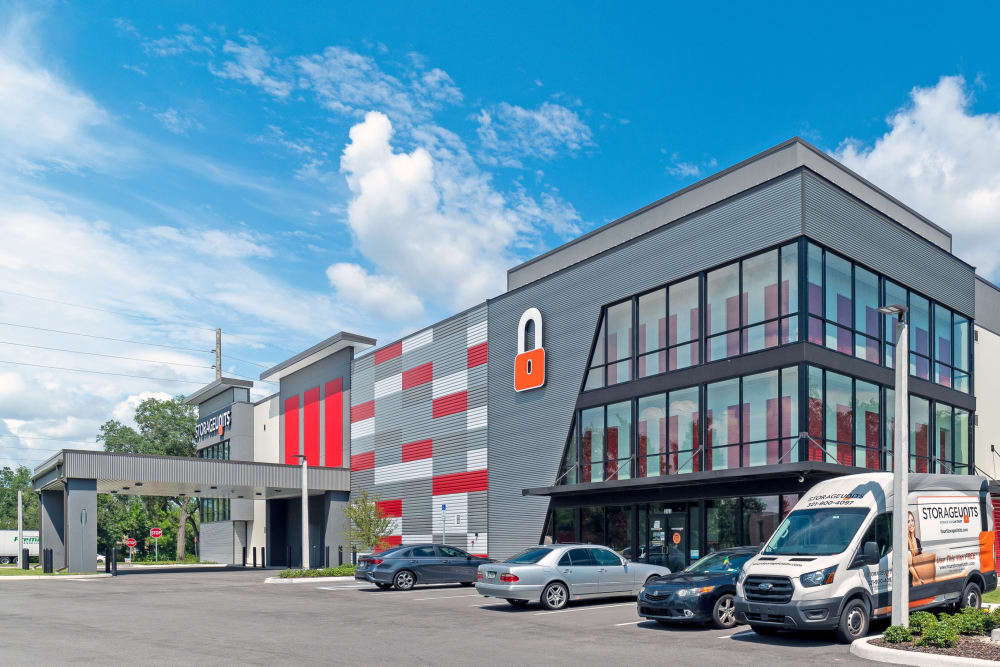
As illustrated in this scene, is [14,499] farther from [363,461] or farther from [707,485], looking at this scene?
[707,485]

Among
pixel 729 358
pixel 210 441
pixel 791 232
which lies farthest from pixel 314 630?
pixel 210 441

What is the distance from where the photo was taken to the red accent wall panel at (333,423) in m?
48.7

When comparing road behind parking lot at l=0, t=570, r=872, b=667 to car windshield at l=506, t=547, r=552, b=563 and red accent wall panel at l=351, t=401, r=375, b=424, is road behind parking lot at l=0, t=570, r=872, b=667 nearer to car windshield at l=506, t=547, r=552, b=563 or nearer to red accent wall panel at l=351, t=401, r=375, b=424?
car windshield at l=506, t=547, r=552, b=563

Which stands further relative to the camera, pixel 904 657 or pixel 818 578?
pixel 818 578

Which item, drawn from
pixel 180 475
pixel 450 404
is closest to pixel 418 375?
pixel 450 404

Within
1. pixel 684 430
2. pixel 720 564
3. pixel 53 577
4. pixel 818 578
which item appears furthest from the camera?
pixel 53 577

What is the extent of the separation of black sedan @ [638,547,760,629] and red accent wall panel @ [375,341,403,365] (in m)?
27.9

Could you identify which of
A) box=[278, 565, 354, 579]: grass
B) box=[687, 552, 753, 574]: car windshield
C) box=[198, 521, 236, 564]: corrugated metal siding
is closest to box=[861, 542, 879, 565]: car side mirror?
box=[687, 552, 753, 574]: car windshield

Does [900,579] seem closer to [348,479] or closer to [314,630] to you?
[314,630]

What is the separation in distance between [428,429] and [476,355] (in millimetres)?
5207

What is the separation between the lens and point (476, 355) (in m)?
37.3

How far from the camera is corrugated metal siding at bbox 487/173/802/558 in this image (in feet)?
84.4

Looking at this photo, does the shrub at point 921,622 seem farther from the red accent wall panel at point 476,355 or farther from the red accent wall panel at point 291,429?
the red accent wall panel at point 291,429

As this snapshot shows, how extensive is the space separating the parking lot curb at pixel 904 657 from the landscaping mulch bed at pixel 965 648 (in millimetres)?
190
